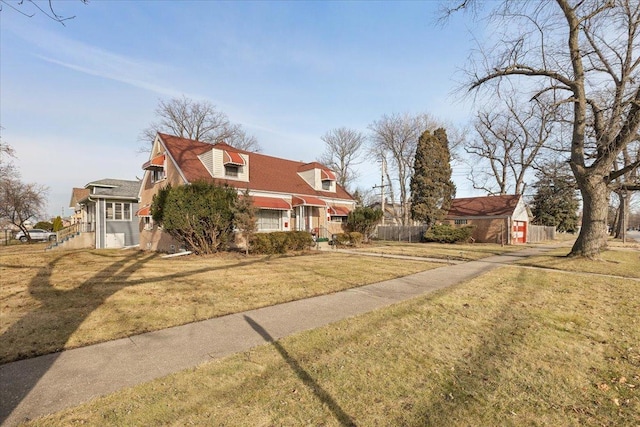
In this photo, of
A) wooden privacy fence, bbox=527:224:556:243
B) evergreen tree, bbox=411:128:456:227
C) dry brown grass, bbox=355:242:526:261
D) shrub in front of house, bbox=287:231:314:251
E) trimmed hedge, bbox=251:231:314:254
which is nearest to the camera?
trimmed hedge, bbox=251:231:314:254

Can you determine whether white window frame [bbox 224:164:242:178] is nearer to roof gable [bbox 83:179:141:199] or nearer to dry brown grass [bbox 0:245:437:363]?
roof gable [bbox 83:179:141:199]

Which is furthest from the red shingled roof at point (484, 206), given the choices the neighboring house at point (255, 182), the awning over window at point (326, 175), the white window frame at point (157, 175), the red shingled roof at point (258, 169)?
→ the white window frame at point (157, 175)

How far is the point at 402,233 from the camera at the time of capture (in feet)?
104

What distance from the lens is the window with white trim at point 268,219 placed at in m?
20.6

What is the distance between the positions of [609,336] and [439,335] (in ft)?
9.11

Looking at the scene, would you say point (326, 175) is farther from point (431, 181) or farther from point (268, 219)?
point (431, 181)

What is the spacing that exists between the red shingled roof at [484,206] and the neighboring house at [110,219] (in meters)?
29.3

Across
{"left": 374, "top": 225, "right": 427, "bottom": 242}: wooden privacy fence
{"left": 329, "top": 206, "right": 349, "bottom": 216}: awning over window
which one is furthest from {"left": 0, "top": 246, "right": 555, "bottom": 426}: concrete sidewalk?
{"left": 374, "top": 225, "right": 427, "bottom": 242}: wooden privacy fence

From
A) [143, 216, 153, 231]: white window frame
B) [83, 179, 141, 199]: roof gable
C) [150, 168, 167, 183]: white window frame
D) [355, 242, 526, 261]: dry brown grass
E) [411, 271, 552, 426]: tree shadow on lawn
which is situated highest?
[150, 168, 167, 183]: white window frame

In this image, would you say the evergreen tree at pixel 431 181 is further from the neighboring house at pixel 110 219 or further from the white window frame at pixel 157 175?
the neighboring house at pixel 110 219

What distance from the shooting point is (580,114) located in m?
14.1

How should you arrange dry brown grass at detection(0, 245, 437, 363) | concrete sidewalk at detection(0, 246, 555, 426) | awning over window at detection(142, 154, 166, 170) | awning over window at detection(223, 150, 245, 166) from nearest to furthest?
concrete sidewalk at detection(0, 246, 555, 426) < dry brown grass at detection(0, 245, 437, 363) < awning over window at detection(142, 154, 166, 170) < awning over window at detection(223, 150, 245, 166)

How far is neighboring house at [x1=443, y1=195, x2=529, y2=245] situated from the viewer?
2880 centimetres

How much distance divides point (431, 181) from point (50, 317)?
28.9 meters
